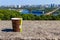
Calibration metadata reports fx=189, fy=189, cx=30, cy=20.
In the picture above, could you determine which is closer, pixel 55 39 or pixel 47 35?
pixel 55 39

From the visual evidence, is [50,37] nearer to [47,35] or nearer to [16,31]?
[47,35]

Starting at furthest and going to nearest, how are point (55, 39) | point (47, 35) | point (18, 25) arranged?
point (18, 25), point (47, 35), point (55, 39)

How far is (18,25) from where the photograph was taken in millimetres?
3893

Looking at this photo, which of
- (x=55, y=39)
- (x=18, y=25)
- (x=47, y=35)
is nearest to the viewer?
(x=55, y=39)

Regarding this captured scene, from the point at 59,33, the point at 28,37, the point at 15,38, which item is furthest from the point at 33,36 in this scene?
the point at 59,33

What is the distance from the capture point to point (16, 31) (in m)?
3.94

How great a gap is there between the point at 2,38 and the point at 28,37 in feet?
1.56

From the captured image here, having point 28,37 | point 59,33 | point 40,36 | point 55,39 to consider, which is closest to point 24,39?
point 28,37

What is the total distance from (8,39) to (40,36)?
0.61 metres

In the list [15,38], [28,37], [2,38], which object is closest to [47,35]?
[28,37]

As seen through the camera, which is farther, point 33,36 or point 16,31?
point 16,31

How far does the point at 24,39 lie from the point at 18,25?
55 cm

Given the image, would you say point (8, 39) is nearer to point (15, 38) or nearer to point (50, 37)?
point (15, 38)

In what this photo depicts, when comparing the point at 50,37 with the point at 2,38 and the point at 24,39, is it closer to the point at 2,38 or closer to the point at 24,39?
the point at 24,39
